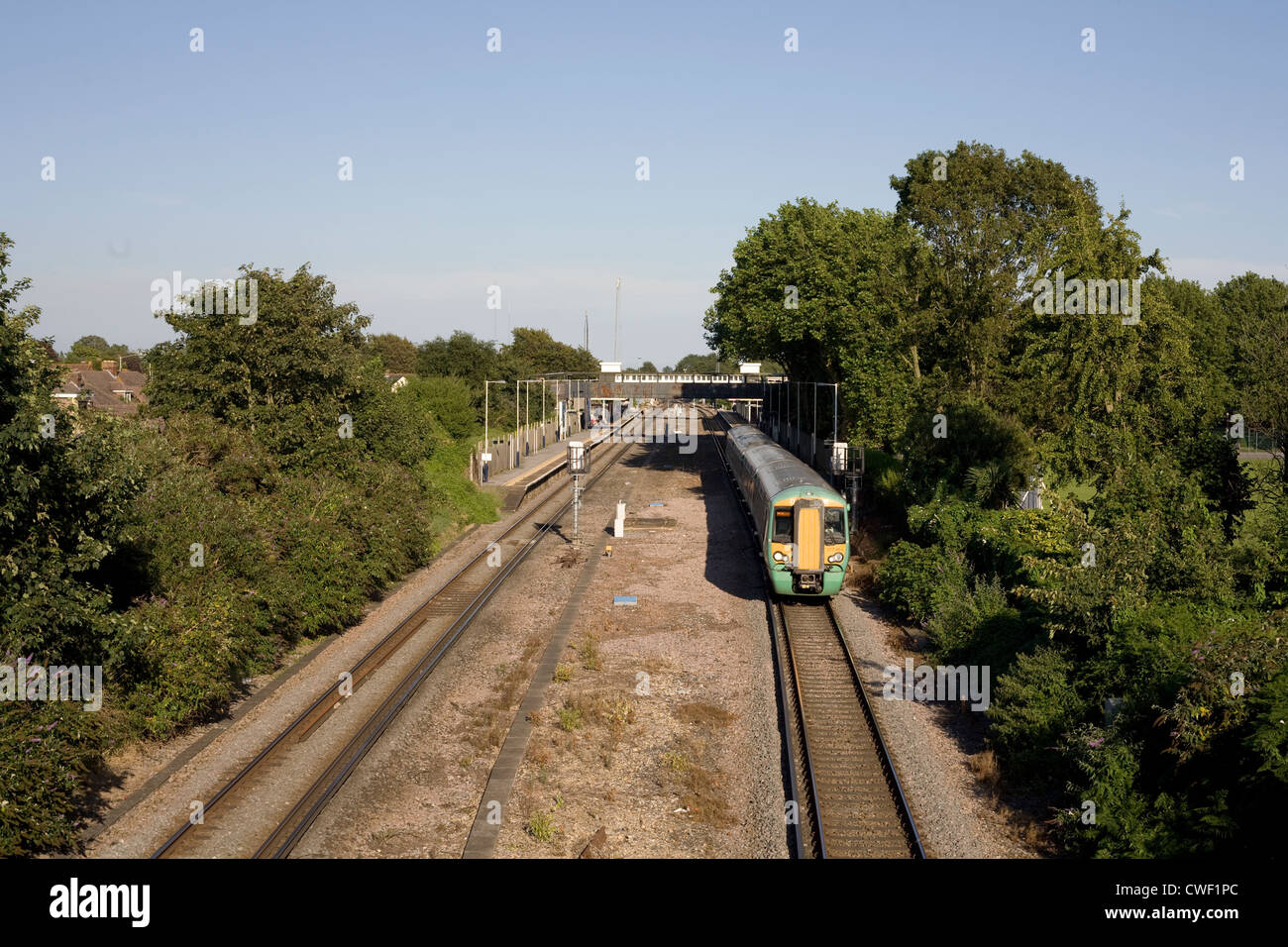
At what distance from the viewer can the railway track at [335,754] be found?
12.6 meters

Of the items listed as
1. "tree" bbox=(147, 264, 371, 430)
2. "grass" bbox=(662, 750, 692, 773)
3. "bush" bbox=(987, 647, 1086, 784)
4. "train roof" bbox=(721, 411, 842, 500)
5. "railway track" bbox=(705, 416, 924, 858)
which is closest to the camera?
"railway track" bbox=(705, 416, 924, 858)

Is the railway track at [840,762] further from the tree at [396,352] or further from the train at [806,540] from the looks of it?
the tree at [396,352]

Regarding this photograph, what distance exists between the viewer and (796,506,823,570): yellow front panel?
23375mm

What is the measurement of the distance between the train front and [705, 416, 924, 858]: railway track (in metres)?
1.34

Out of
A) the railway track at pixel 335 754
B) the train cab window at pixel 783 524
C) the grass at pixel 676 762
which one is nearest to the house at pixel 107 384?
the railway track at pixel 335 754

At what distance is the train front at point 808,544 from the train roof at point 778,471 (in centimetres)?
38

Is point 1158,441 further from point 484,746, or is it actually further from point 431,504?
point 431,504

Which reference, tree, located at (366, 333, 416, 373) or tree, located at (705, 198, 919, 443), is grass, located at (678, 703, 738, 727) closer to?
tree, located at (705, 198, 919, 443)

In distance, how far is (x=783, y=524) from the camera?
23.8 m

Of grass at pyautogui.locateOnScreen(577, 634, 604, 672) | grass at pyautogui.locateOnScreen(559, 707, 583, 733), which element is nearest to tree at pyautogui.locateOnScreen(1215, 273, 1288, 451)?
grass at pyautogui.locateOnScreen(577, 634, 604, 672)

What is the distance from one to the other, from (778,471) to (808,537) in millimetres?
4851

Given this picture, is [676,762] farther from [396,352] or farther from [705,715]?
[396,352]

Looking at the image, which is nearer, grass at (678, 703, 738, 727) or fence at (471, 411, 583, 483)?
grass at (678, 703, 738, 727)
